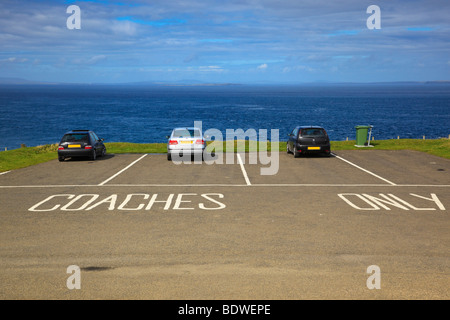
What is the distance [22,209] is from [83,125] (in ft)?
284

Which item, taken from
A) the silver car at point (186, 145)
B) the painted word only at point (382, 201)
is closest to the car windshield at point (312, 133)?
the silver car at point (186, 145)

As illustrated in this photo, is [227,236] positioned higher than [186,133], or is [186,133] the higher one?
[186,133]

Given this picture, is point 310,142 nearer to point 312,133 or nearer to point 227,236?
point 312,133

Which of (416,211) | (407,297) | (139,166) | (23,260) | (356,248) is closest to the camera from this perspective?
(407,297)

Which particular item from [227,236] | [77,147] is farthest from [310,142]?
[227,236]

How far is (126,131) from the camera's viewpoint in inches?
3285

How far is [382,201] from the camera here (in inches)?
500

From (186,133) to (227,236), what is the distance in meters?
13.0

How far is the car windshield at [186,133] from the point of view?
70.6ft

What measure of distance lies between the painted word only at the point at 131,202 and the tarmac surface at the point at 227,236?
31 mm

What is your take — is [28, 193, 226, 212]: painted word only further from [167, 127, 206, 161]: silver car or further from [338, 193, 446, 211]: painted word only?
[167, 127, 206, 161]: silver car

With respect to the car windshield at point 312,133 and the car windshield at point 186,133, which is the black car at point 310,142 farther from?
the car windshield at point 186,133
